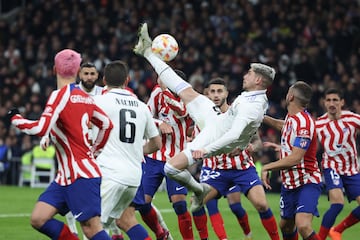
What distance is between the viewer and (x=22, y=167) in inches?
949

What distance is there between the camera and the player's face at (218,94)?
12.1 metres

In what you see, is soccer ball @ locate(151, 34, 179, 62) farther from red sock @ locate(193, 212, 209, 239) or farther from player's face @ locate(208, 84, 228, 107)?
red sock @ locate(193, 212, 209, 239)

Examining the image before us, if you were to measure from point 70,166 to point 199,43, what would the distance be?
17258 mm

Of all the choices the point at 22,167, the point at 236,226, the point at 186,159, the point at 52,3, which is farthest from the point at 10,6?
the point at 186,159

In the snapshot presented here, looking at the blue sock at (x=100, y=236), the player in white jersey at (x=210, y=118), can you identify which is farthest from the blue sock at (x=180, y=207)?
the blue sock at (x=100, y=236)

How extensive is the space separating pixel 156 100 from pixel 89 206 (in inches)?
148

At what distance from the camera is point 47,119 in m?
8.14

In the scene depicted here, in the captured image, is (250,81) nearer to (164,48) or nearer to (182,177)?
(164,48)

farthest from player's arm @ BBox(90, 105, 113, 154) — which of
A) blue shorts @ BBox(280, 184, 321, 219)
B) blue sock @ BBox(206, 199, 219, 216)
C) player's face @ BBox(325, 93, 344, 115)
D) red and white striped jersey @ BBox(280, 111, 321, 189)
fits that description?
player's face @ BBox(325, 93, 344, 115)

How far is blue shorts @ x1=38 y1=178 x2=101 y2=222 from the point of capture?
833 cm

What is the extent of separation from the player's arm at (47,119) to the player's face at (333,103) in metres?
5.38

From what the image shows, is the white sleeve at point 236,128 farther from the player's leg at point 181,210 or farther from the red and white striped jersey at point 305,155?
the player's leg at point 181,210

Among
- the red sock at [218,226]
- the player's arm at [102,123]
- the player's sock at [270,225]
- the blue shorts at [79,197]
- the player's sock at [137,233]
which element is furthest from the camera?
the red sock at [218,226]

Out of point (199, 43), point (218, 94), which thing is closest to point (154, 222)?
point (218, 94)
